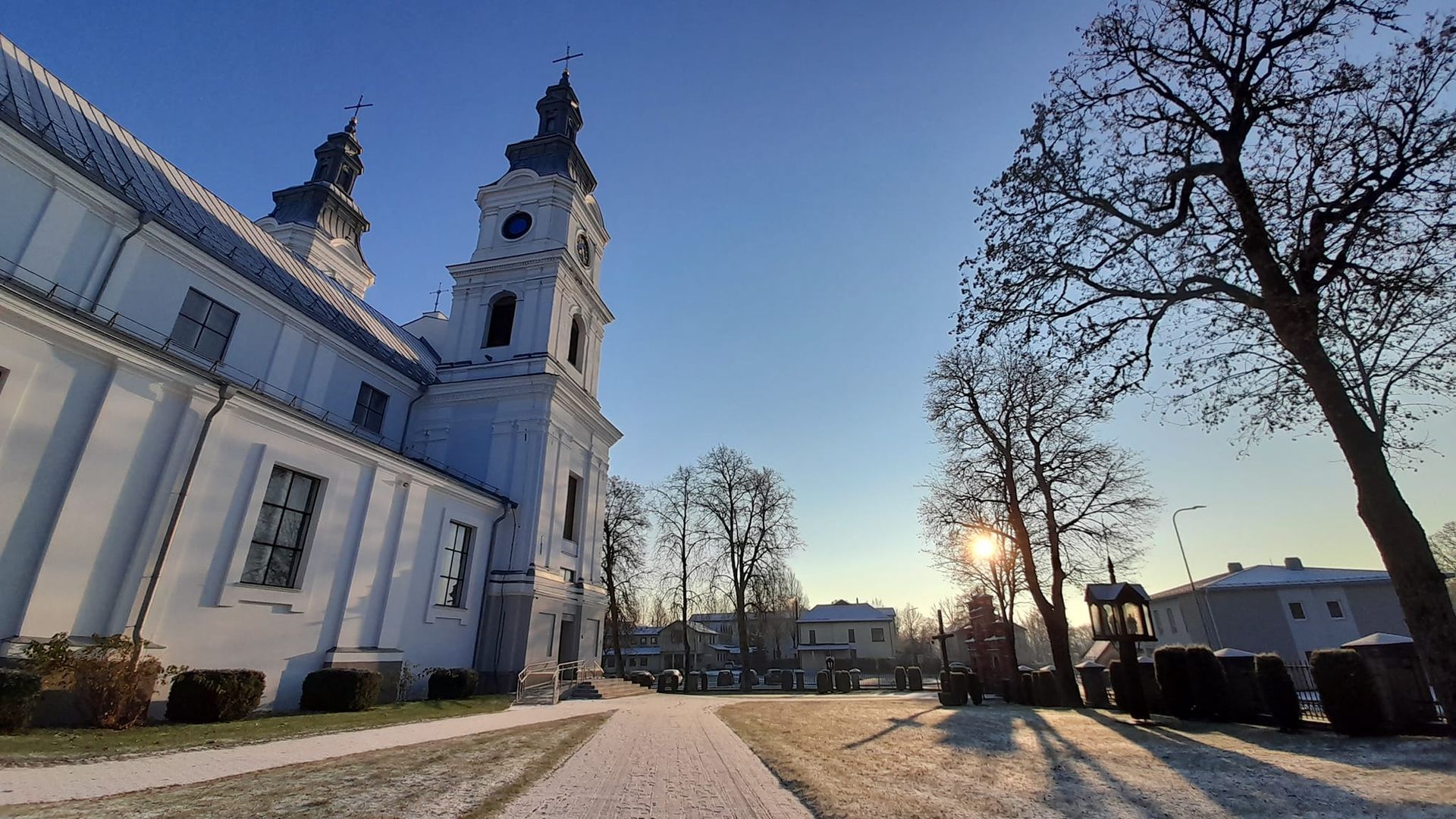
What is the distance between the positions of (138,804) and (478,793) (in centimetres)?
275

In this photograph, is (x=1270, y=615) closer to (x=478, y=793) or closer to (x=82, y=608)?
(x=478, y=793)

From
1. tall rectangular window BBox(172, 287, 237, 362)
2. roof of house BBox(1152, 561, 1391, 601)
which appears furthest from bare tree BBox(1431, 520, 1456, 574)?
tall rectangular window BBox(172, 287, 237, 362)

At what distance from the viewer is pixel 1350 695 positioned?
959 centimetres

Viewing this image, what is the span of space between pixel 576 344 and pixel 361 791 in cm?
2510

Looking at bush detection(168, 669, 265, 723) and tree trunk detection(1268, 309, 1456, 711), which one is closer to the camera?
tree trunk detection(1268, 309, 1456, 711)

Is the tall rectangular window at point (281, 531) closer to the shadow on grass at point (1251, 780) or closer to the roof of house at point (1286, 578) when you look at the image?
the shadow on grass at point (1251, 780)

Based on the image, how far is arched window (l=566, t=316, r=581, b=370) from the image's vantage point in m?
29.3

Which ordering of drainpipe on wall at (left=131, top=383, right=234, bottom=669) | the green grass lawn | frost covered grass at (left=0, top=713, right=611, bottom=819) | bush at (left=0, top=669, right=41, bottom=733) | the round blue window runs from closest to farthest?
1. frost covered grass at (left=0, top=713, right=611, bottom=819)
2. the green grass lawn
3. bush at (left=0, top=669, right=41, bottom=733)
4. drainpipe on wall at (left=131, top=383, right=234, bottom=669)
5. the round blue window

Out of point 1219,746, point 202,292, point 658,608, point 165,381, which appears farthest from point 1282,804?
point 658,608

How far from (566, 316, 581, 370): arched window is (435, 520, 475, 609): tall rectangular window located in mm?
10684

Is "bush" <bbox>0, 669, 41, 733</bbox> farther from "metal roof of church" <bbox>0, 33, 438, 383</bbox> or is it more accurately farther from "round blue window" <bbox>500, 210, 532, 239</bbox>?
"round blue window" <bbox>500, 210, 532, 239</bbox>

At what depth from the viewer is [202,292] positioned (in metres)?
16.9

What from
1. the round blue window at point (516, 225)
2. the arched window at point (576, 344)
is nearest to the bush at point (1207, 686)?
the arched window at point (576, 344)

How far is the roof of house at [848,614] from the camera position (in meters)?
67.9
